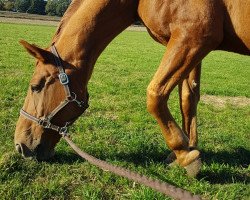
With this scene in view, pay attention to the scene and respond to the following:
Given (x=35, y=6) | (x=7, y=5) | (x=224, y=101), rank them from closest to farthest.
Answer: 1. (x=224, y=101)
2. (x=7, y=5)
3. (x=35, y=6)

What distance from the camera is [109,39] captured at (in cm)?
400

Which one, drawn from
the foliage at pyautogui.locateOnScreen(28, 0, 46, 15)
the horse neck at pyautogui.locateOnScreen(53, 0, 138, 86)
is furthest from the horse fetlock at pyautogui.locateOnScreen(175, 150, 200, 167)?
the foliage at pyautogui.locateOnScreen(28, 0, 46, 15)

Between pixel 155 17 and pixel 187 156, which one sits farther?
pixel 187 156

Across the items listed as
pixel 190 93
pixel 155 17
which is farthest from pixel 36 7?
pixel 155 17

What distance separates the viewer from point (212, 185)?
4.12 meters

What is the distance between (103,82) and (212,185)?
669cm

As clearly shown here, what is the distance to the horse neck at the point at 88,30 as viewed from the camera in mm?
3805

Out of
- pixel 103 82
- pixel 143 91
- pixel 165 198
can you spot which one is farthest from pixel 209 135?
pixel 103 82

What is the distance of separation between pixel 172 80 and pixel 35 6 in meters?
117

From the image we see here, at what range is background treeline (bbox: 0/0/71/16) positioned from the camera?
110375mm

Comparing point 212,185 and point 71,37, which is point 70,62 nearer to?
point 71,37

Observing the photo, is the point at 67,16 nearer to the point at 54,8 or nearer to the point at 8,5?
the point at 54,8

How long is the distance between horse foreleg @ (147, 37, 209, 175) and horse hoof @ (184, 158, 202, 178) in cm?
2

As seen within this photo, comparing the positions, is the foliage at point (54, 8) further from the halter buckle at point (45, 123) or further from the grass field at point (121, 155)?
the halter buckle at point (45, 123)
